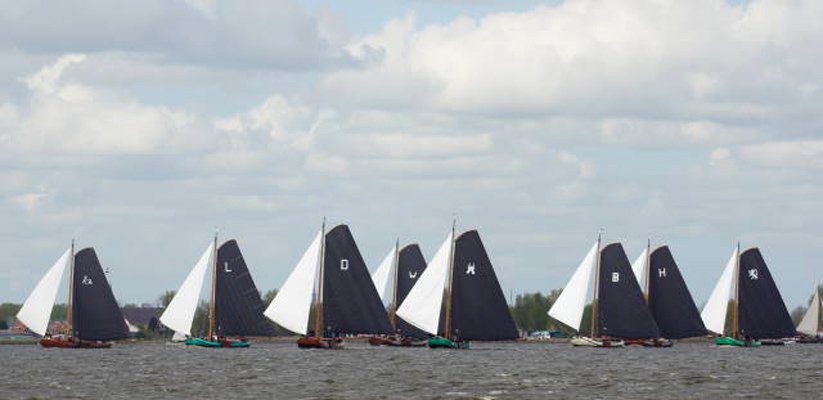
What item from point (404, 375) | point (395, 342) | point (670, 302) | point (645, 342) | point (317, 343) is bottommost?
point (404, 375)

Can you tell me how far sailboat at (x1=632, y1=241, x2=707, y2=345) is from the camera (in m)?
178

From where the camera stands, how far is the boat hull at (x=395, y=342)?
161 meters

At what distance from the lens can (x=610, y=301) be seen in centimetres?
16862

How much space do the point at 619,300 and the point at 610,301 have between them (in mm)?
827

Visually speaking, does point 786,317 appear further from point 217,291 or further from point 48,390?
point 48,390

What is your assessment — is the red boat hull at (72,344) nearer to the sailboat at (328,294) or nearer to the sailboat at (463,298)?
the sailboat at (328,294)

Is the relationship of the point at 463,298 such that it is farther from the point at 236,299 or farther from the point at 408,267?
the point at 408,267

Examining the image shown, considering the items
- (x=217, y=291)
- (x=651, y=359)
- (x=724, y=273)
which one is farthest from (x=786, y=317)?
(x=217, y=291)

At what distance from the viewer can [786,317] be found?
17438 centimetres

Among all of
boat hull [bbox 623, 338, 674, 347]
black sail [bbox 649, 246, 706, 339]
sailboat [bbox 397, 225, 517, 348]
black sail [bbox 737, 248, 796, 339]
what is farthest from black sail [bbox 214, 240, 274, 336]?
black sail [bbox 737, 248, 796, 339]

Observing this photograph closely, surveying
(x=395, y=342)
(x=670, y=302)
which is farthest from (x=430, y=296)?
(x=670, y=302)

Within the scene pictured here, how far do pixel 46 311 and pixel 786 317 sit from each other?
6756cm

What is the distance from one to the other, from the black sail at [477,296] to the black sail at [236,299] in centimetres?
1894

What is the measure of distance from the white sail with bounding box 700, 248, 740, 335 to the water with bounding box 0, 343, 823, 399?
24.1m
